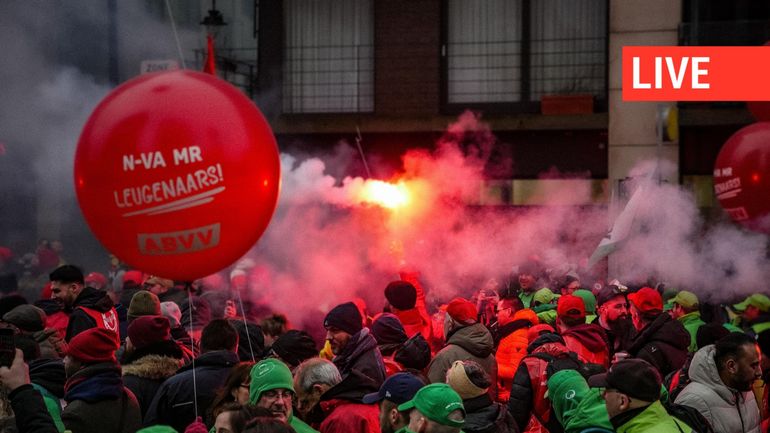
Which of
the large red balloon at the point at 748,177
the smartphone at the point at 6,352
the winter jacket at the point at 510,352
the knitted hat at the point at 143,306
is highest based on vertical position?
the large red balloon at the point at 748,177

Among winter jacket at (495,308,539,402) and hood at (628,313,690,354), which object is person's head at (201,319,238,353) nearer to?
winter jacket at (495,308,539,402)

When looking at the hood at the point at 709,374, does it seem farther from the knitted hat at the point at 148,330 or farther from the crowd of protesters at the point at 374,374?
the knitted hat at the point at 148,330

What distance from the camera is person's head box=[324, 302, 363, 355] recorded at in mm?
6855

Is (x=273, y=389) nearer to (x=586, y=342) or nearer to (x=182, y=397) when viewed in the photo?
(x=182, y=397)

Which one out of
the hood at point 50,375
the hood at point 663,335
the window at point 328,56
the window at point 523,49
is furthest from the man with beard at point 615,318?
the window at point 328,56

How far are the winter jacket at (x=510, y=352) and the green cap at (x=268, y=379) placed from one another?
10.6 ft

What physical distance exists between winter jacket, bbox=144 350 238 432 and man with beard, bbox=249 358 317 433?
78cm

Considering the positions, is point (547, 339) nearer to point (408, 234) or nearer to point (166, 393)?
point (166, 393)

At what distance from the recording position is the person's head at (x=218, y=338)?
6.14 metres

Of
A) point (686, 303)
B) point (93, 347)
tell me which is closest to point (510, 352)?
point (686, 303)

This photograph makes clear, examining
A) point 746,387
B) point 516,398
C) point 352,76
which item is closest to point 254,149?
point 516,398

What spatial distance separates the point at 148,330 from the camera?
6.10 metres

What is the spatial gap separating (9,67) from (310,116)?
15.7 feet

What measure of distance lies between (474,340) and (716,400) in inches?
74.3
